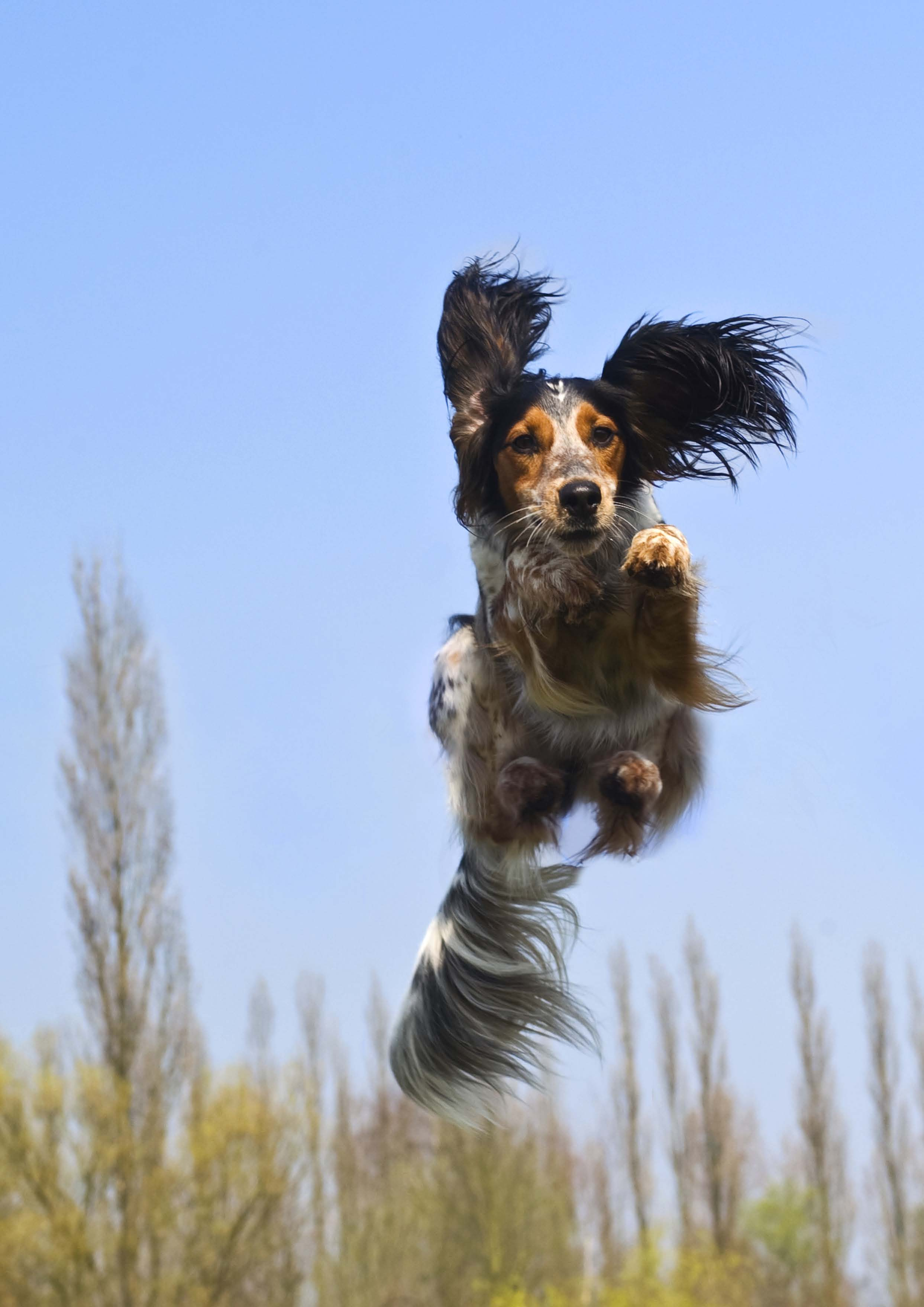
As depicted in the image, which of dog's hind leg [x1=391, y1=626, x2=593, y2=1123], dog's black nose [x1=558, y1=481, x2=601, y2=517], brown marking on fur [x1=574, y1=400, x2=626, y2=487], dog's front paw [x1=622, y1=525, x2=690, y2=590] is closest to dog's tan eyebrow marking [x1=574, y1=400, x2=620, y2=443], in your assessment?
brown marking on fur [x1=574, y1=400, x2=626, y2=487]

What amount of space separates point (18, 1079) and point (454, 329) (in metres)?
22.7

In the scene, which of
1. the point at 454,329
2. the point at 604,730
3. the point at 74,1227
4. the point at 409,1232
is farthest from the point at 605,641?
the point at 409,1232

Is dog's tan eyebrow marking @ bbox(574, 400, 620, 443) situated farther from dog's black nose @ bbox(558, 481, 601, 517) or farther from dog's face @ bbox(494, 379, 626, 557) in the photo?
dog's black nose @ bbox(558, 481, 601, 517)

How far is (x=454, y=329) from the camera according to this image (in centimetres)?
645

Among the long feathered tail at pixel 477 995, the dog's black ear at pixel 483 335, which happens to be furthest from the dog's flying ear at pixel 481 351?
the long feathered tail at pixel 477 995

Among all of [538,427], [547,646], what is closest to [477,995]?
[547,646]

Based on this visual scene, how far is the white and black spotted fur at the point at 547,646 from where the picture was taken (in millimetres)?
5805

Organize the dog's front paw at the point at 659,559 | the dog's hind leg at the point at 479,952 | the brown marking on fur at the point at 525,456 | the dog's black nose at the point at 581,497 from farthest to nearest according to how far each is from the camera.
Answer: the dog's hind leg at the point at 479,952, the brown marking on fur at the point at 525,456, the dog's black nose at the point at 581,497, the dog's front paw at the point at 659,559

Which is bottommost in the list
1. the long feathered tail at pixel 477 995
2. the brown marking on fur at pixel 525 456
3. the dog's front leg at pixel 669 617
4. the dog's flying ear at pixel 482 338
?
the long feathered tail at pixel 477 995

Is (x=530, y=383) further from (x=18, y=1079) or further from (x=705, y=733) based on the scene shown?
(x=18, y=1079)

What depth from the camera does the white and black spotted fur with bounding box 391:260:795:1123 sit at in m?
5.80

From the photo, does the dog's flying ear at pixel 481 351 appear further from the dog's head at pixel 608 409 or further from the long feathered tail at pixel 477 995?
the long feathered tail at pixel 477 995

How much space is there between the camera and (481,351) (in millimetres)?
6434

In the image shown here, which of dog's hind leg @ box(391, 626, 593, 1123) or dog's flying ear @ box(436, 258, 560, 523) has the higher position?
dog's flying ear @ box(436, 258, 560, 523)
